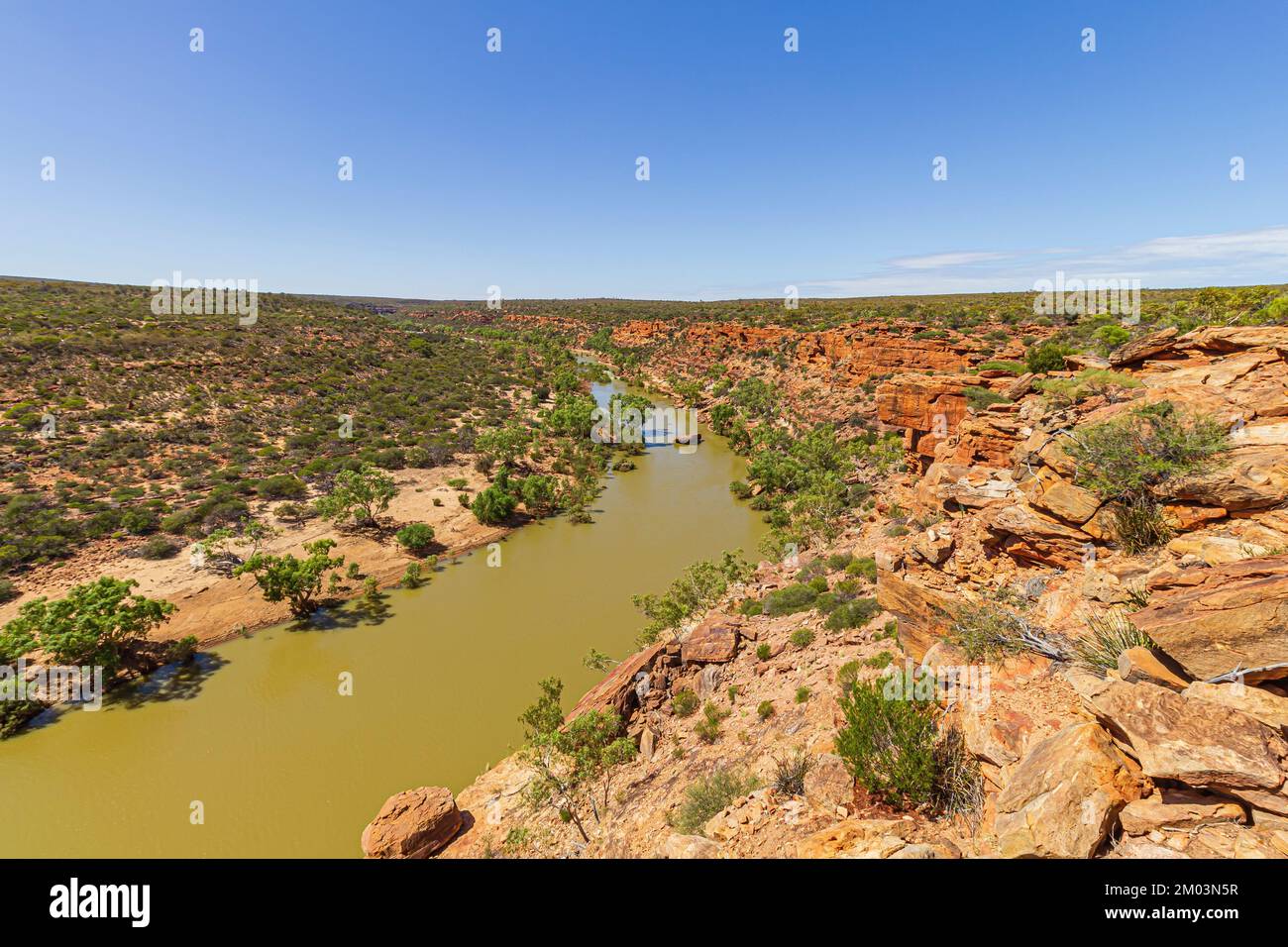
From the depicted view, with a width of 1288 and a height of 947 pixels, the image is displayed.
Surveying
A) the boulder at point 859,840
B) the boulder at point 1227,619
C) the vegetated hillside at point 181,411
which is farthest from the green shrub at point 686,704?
the vegetated hillside at point 181,411

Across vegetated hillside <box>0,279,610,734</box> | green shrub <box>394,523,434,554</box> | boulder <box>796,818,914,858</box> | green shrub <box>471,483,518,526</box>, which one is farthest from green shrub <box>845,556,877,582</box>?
green shrub <box>394,523,434,554</box>

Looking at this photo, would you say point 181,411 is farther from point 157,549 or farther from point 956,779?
point 956,779

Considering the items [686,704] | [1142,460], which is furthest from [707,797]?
[1142,460]

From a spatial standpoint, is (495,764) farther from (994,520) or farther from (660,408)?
(660,408)

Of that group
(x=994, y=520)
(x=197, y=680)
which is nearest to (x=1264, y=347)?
(x=994, y=520)

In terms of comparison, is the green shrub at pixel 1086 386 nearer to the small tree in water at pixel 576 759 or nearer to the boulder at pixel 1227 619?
the boulder at pixel 1227 619

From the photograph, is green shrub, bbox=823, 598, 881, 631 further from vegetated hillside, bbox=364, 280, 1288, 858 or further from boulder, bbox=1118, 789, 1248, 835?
boulder, bbox=1118, 789, 1248, 835
